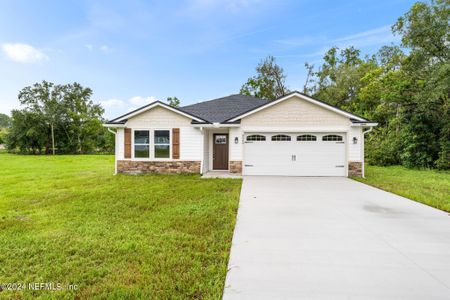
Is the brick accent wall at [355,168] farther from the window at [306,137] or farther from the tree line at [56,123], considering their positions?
the tree line at [56,123]

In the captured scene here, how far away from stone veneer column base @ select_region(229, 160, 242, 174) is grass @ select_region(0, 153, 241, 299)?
433 centimetres

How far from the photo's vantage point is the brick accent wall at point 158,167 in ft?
36.5

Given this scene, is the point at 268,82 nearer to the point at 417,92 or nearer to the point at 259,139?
the point at 417,92

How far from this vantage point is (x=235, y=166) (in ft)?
36.1

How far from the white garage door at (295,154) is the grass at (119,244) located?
15.0ft

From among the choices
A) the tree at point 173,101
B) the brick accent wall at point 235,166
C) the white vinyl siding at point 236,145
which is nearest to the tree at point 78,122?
the tree at point 173,101

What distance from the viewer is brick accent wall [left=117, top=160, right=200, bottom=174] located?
11.1 meters

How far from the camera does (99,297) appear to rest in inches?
92.7

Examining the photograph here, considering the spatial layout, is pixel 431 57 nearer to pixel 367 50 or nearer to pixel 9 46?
pixel 367 50

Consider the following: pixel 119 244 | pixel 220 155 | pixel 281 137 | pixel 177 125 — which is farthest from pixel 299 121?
pixel 119 244

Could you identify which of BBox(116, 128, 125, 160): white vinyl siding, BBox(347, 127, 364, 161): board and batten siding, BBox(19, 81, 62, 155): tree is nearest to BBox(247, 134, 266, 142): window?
BBox(347, 127, 364, 161): board and batten siding

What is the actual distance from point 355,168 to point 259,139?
4.44 metres

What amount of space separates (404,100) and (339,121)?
6.70m

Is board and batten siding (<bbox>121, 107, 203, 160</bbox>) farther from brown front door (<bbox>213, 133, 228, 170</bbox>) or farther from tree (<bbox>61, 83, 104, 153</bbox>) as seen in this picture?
tree (<bbox>61, 83, 104, 153</bbox>)
